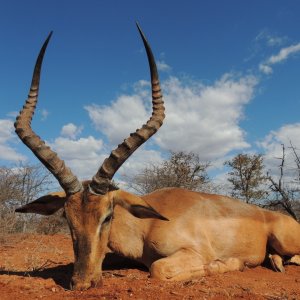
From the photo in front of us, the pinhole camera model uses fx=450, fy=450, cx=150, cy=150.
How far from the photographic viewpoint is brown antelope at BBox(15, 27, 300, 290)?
18.1 feet

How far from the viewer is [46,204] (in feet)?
21.5

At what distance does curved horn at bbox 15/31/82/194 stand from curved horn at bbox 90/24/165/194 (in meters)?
0.30

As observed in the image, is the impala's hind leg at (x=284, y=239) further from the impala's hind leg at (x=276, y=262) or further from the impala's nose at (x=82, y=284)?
the impala's nose at (x=82, y=284)

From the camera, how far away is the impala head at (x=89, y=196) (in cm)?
533

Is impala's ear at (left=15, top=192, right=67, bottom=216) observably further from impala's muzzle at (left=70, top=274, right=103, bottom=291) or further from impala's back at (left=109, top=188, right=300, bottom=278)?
impala's muzzle at (left=70, top=274, right=103, bottom=291)

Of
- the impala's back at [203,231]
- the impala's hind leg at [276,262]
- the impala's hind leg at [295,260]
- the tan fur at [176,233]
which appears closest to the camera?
the tan fur at [176,233]

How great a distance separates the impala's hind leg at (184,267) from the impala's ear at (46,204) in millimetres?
1617

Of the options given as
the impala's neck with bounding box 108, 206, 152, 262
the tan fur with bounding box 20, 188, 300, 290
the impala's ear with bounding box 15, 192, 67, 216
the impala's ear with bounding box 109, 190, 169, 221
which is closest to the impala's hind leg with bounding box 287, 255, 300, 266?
the tan fur with bounding box 20, 188, 300, 290

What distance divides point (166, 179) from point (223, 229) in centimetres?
1053

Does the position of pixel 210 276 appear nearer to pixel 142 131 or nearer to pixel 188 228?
pixel 188 228

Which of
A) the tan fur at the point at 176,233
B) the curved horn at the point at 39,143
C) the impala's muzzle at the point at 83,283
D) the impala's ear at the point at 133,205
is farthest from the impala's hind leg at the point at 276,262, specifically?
the curved horn at the point at 39,143

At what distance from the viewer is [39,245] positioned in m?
10.1

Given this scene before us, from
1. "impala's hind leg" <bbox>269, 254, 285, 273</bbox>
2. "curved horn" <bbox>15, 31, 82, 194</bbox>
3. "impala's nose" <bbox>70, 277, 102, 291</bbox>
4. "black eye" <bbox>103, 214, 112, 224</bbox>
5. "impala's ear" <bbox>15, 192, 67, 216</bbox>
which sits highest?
"curved horn" <bbox>15, 31, 82, 194</bbox>

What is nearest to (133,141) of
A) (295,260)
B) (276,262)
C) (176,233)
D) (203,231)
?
(176,233)
